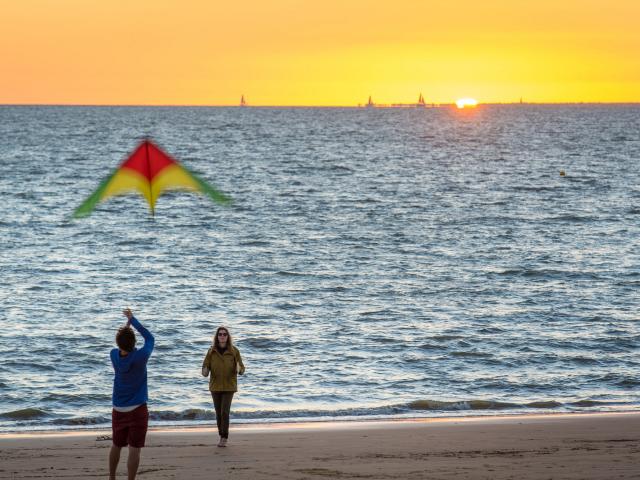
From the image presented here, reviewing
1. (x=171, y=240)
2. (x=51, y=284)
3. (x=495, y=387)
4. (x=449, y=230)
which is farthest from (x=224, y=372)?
(x=449, y=230)

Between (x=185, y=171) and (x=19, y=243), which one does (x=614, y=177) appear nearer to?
(x=19, y=243)

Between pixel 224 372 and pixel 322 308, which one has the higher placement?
pixel 224 372

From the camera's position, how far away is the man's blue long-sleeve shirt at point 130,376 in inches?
420

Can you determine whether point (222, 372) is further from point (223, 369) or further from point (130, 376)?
point (130, 376)

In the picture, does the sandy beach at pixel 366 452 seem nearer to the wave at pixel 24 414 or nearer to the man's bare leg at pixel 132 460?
the man's bare leg at pixel 132 460

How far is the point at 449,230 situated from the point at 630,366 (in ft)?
79.4

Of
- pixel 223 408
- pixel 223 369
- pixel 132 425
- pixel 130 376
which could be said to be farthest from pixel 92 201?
pixel 223 408

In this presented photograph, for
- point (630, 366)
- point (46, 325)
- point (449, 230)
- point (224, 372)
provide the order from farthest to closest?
1. point (449, 230)
2. point (46, 325)
3. point (630, 366)
4. point (224, 372)

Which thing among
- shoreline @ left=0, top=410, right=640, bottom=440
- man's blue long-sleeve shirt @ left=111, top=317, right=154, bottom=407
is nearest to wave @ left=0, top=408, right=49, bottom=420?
shoreline @ left=0, top=410, right=640, bottom=440

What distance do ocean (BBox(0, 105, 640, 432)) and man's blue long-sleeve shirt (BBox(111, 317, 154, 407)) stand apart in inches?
257

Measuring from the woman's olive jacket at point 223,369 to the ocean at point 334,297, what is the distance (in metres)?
3.76

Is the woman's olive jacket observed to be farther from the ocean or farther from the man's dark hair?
the ocean

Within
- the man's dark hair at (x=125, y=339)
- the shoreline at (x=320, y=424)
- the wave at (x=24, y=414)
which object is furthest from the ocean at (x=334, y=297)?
the man's dark hair at (x=125, y=339)

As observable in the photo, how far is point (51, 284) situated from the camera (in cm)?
3162
